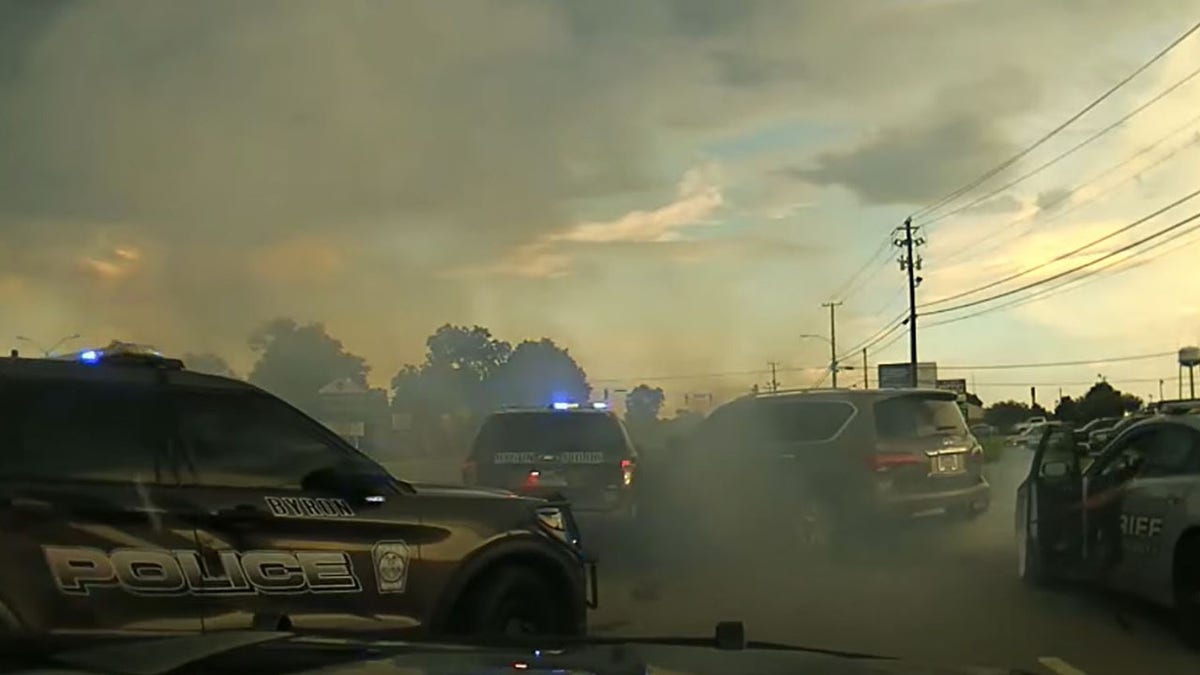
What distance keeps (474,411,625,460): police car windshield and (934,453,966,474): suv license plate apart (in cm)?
326

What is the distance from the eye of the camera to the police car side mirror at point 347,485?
20.8 ft

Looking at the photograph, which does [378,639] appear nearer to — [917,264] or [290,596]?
[290,596]

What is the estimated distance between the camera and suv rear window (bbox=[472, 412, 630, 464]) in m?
14.8

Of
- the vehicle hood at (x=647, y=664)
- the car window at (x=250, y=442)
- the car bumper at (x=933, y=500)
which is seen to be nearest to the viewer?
the vehicle hood at (x=647, y=664)

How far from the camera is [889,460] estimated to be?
14.3m

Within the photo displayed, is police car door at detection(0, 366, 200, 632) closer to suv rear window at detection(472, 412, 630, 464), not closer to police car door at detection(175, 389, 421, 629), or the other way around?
→ police car door at detection(175, 389, 421, 629)

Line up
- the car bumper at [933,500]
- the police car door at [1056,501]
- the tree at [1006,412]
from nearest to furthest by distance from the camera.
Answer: the police car door at [1056,501] < the car bumper at [933,500] < the tree at [1006,412]

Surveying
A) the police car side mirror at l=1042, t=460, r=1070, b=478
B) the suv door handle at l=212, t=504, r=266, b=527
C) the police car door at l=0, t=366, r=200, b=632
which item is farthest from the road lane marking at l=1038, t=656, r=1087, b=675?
the police car door at l=0, t=366, r=200, b=632

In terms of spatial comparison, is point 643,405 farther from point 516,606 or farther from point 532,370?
point 516,606

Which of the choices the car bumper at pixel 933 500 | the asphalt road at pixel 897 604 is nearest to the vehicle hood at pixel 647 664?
the asphalt road at pixel 897 604

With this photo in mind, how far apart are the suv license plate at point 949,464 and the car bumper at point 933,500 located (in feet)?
0.68

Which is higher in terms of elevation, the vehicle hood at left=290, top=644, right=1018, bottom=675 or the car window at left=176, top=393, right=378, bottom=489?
the car window at left=176, top=393, right=378, bottom=489

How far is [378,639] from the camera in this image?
12.7 feet

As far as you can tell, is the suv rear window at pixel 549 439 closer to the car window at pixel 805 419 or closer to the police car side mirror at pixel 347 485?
the car window at pixel 805 419
